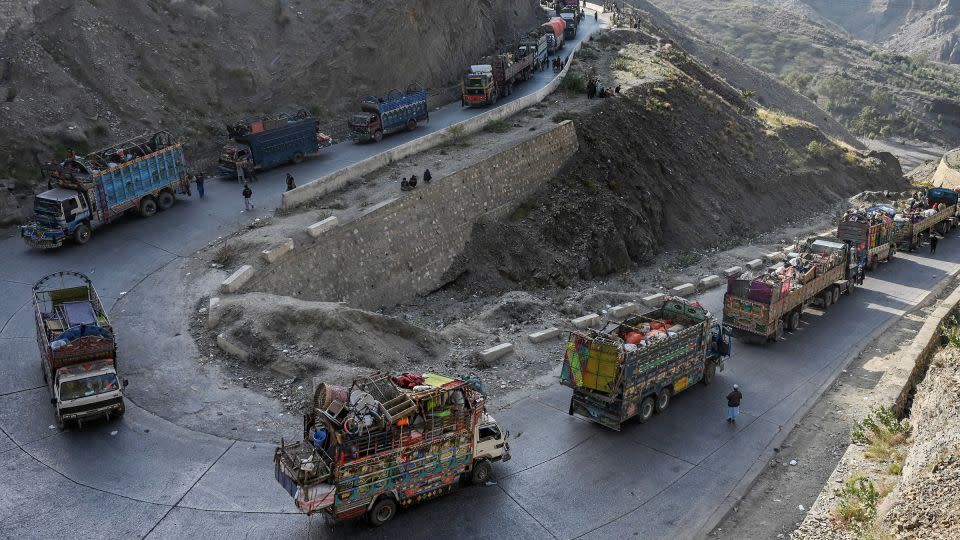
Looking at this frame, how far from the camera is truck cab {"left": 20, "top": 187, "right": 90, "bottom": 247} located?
2642cm

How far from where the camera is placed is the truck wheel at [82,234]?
27.2m

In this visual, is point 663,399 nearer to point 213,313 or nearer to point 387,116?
point 213,313

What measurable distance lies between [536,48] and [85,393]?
38.3 metres

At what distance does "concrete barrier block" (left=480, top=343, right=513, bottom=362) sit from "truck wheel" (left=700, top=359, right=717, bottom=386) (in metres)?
5.18

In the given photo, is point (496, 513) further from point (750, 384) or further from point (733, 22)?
point (733, 22)

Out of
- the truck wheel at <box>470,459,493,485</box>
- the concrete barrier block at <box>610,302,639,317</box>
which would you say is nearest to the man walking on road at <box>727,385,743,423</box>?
the concrete barrier block at <box>610,302,639,317</box>

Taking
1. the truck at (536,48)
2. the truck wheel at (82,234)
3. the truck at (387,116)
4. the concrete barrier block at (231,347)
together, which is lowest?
the concrete barrier block at (231,347)

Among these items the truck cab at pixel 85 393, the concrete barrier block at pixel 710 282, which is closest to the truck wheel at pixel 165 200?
the truck cab at pixel 85 393

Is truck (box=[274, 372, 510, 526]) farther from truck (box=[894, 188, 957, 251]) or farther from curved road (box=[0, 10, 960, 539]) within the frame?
truck (box=[894, 188, 957, 251])

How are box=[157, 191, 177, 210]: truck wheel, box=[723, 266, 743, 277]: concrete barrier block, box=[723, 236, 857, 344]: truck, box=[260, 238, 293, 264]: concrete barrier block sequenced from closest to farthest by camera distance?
box=[723, 236, 857, 344]: truck, box=[260, 238, 293, 264]: concrete barrier block, box=[157, 191, 177, 210]: truck wheel, box=[723, 266, 743, 277]: concrete barrier block

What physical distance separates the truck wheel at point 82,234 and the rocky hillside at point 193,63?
16.2 feet

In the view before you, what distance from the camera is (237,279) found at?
→ 23.9m

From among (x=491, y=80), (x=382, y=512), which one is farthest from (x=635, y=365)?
(x=491, y=80)

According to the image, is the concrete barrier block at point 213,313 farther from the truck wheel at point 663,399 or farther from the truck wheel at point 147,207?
the truck wheel at point 663,399
